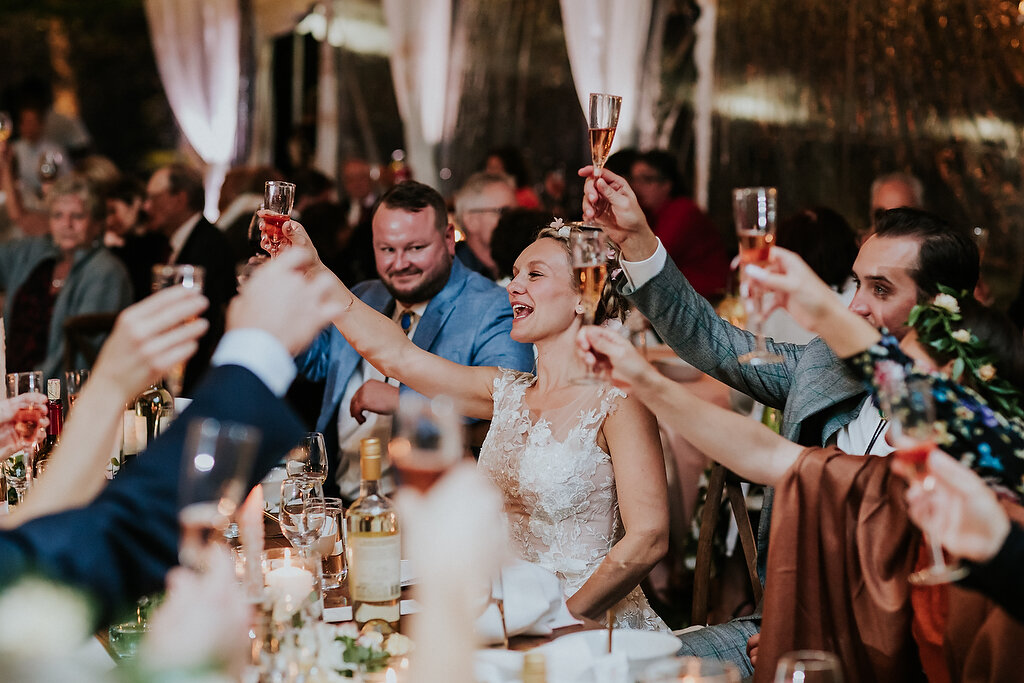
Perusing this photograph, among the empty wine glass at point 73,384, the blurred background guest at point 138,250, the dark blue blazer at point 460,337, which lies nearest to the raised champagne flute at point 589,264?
the dark blue blazer at point 460,337

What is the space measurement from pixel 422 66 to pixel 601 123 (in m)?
6.34

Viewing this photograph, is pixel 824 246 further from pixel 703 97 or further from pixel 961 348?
pixel 703 97

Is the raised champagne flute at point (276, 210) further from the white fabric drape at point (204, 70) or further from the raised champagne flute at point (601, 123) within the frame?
the white fabric drape at point (204, 70)

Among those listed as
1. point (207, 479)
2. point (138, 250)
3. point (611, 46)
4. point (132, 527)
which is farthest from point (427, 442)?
point (611, 46)

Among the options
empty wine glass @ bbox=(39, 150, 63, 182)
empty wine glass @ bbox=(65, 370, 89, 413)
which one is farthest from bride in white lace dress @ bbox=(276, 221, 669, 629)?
empty wine glass @ bbox=(39, 150, 63, 182)

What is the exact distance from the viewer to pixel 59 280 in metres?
5.20

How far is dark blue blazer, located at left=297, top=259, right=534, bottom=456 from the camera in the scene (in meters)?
3.25

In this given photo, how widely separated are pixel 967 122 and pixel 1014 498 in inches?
160

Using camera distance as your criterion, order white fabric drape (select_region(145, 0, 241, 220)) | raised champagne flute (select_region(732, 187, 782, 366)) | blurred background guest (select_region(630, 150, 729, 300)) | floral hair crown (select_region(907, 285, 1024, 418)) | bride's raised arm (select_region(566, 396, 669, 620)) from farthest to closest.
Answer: white fabric drape (select_region(145, 0, 241, 220)) → blurred background guest (select_region(630, 150, 729, 300)) → bride's raised arm (select_region(566, 396, 669, 620)) → floral hair crown (select_region(907, 285, 1024, 418)) → raised champagne flute (select_region(732, 187, 782, 366))

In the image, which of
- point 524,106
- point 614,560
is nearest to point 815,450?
point 614,560

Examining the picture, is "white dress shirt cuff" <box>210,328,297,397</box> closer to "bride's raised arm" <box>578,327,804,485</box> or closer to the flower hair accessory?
"bride's raised arm" <box>578,327,804,485</box>

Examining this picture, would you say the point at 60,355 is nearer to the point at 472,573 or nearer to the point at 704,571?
the point at 704,571

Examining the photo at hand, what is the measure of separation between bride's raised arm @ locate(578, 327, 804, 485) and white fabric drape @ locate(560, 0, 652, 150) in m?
5.28

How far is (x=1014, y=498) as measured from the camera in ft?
5.46
